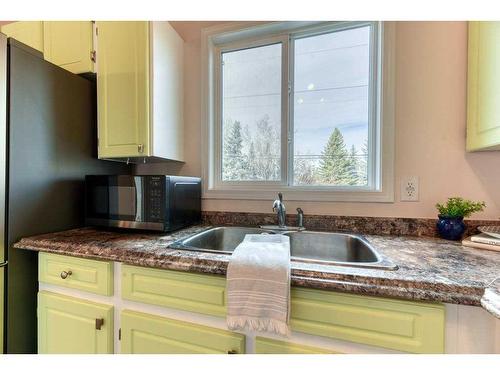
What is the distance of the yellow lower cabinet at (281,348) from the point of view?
0.70 meters

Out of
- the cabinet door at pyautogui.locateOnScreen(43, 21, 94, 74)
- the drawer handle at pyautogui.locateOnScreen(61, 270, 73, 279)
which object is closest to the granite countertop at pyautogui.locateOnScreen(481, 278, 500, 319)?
the drawer handle at pyautogui.locateOnScreen(61, 270, 73, 279)

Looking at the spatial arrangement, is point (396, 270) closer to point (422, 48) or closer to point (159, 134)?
point (422, 48)

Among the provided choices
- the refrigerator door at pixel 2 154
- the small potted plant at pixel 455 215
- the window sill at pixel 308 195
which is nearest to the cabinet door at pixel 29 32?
the refrigerator door at pixel 2 154

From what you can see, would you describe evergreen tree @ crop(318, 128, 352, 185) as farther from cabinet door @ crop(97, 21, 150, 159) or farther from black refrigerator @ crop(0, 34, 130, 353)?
black refrigerator @ crop(0, 34, 130, 353)

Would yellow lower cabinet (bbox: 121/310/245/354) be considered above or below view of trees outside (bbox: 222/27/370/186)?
below

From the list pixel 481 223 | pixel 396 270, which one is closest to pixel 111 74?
pixel 396 270

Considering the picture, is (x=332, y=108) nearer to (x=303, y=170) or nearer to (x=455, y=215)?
(x=303, y=170)

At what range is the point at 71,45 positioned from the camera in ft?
4.55

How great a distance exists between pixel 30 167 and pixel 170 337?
1011 mm

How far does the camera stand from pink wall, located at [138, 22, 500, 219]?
113 cm

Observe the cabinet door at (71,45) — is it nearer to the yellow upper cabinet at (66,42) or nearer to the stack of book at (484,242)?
the yellow upper cabinet at (66,42)

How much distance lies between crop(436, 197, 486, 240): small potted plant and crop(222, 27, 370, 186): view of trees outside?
0.40 meters

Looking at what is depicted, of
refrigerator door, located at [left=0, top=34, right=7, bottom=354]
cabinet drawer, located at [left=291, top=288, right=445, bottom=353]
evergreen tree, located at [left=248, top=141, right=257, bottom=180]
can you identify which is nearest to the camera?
cabinet drawer, located at [left=291, top=288, right=445, bottom=353]

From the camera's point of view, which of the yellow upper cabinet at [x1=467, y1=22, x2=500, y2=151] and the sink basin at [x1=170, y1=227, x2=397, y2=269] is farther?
the sink basin at [x1=170, y1=227, x2=397, y2=269]
